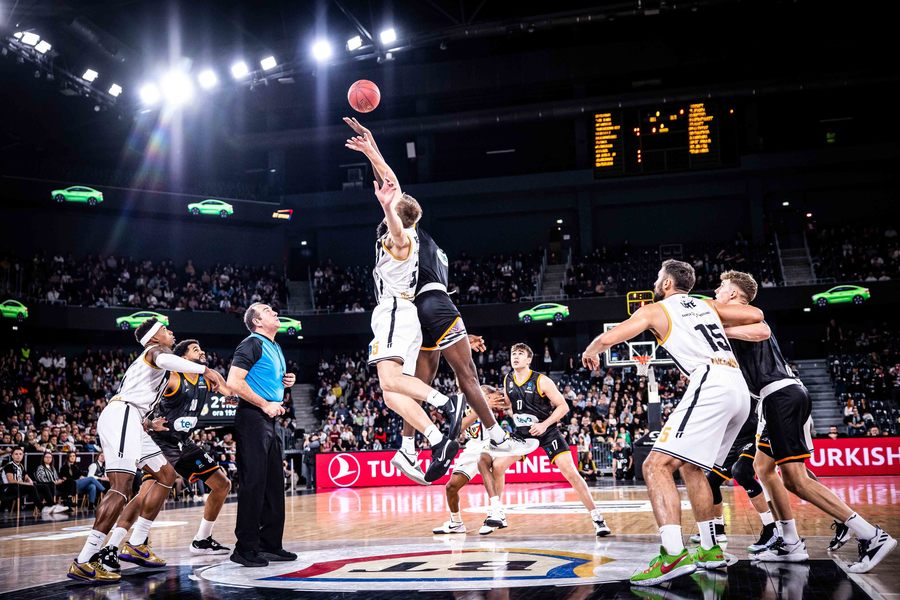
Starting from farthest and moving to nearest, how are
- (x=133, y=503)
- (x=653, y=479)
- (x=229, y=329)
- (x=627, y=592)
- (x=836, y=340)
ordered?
(x=229, y=329) < (x=836, y=340) < (x=133, y=503) < (x=653, y=479) < (x=627, y=592)

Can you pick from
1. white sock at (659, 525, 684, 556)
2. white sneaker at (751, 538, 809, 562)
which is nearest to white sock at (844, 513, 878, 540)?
white sneaker at (751, 538, 809, 562)

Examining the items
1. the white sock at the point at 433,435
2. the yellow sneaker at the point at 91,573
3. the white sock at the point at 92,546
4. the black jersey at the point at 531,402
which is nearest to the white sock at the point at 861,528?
the white sock at the point at 433,435

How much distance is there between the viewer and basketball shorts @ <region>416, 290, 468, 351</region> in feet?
22.1

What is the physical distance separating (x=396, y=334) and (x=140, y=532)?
3456 mm

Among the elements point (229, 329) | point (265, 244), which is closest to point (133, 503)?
point (229, 329)

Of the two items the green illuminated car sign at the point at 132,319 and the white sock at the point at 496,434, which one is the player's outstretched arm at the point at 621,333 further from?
the green illuminated car sign at the point at 132,319

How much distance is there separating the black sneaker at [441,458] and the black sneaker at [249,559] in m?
1.99

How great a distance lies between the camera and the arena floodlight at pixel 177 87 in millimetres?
25656

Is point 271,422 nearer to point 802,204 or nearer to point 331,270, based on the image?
point 331,270

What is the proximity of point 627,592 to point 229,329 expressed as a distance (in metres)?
29.5

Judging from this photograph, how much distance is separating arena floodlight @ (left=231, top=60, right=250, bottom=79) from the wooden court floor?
1516 centimetres

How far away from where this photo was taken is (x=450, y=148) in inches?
1452

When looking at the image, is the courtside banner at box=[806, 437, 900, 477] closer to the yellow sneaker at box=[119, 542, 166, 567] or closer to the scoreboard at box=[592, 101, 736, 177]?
the scoreboard at box=[592, 101, 736, 177]

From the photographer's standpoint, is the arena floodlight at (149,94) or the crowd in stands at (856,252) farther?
the crowd in stands at (856,252)
